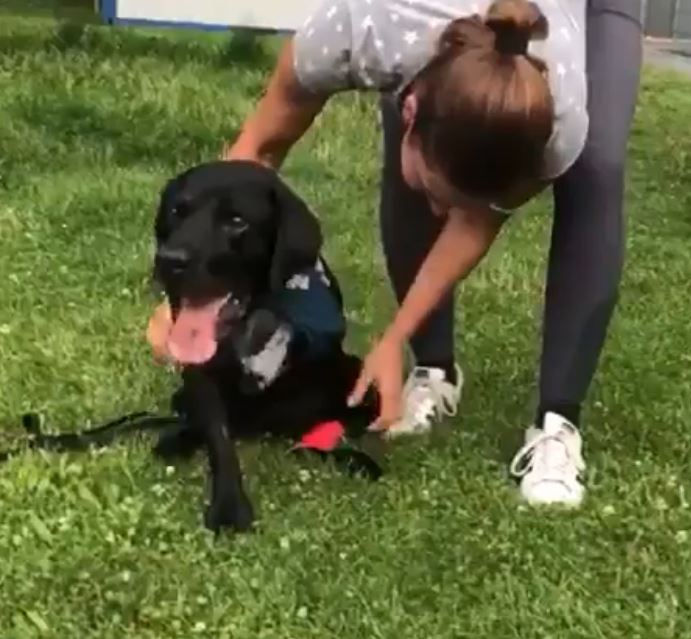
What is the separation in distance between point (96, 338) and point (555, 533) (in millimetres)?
1259

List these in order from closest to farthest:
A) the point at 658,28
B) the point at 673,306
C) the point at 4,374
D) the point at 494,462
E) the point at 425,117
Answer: the point at 425,117
the point at 494,462
the point at 4,374
the point at 673,306
the point at 658,28

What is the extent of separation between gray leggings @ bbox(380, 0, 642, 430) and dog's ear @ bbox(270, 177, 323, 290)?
0.26 m

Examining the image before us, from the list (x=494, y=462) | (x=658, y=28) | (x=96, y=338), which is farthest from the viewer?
(x=658, y=28)

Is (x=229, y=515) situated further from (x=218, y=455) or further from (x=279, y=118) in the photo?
(x=279, y=118)

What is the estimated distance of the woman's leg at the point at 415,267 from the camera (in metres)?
2.95

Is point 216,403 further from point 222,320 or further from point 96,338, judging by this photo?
point 96,338

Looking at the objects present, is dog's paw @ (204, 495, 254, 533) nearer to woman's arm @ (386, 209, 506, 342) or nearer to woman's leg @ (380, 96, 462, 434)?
woman's arm @ (386, 209, 506, 342)

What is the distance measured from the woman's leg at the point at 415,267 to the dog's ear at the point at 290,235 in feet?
1.01

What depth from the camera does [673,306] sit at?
397 cm

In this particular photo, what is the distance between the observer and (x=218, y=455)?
2.61 m

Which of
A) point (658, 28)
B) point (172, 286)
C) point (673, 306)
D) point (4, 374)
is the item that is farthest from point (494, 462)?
point (658, 28)

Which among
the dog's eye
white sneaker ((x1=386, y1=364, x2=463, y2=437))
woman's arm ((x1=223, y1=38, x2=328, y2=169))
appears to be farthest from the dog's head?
white sneaker ((x1=386, y1=364, x2=463, y2=437))

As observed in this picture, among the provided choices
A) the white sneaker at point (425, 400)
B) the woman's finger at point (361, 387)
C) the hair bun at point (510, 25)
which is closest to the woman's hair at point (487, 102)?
the hair bun at point (510, 25)

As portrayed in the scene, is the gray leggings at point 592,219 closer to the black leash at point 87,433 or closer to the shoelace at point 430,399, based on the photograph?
the shoelace at point 430,399
